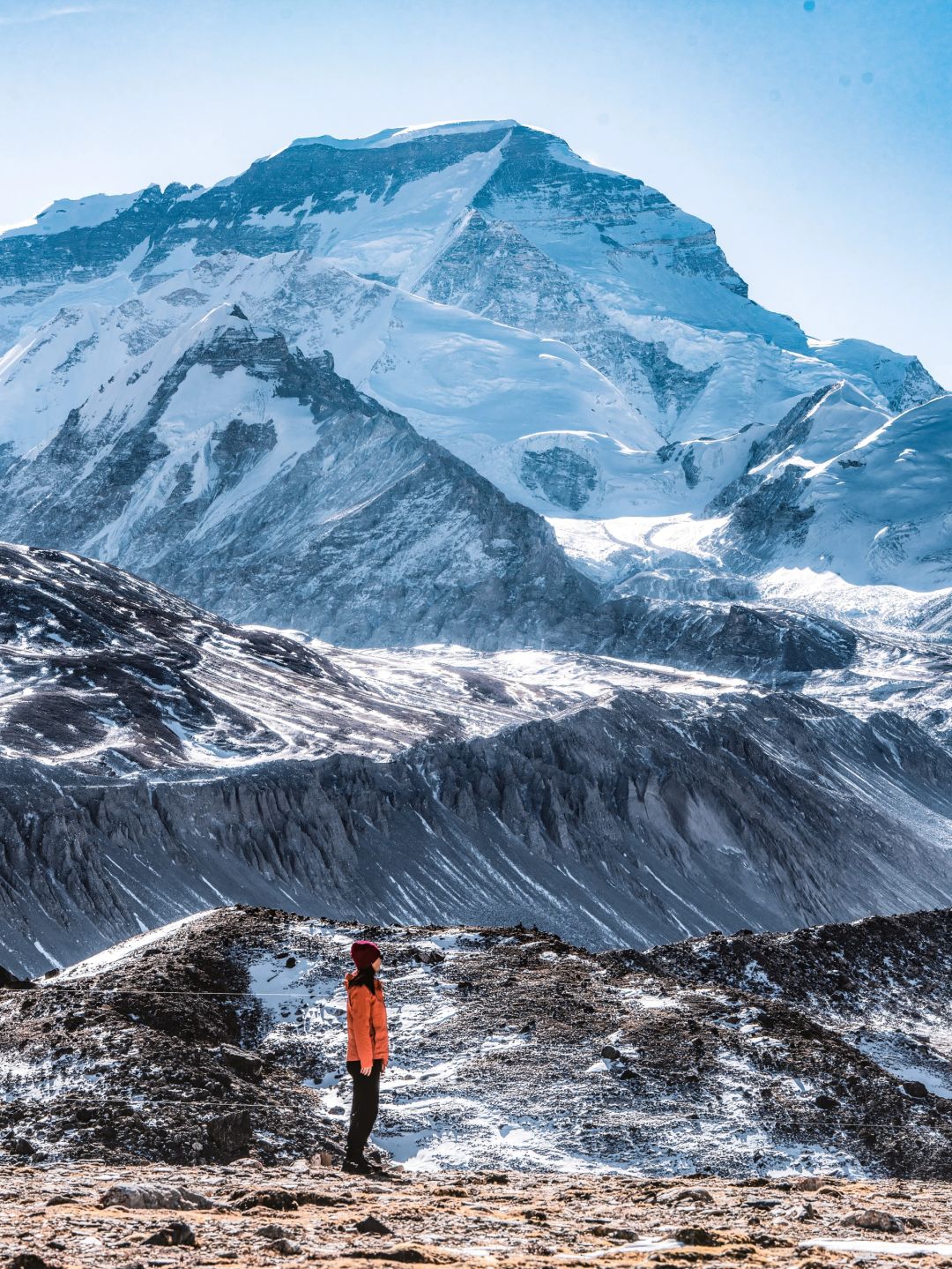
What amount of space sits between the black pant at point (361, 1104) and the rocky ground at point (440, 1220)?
459 mm

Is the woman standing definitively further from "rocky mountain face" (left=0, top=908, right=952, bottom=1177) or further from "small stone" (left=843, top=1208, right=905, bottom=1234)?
"small stone" (left=843, top=1208, right=905, bottom=1234)

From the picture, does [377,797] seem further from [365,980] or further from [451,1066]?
[365,980]

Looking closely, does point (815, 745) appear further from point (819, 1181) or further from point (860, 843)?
point (819, 1181)

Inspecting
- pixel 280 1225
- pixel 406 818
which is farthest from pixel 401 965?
pixel 406 818

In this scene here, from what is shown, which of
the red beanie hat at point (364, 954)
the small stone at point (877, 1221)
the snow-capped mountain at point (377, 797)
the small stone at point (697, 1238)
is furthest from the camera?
the snow-capped mountain at point (377, 797)

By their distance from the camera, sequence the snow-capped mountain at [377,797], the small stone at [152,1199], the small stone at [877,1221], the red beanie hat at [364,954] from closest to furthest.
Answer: the small stone at [877,1221], the small stone at [152,1199], the red beanie hat at [364,954], the snow-capped mountain at [377,797]

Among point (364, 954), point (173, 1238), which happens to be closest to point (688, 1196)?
point (364, 954)

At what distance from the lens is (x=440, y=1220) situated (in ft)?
59.4

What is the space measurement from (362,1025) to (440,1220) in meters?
3.71

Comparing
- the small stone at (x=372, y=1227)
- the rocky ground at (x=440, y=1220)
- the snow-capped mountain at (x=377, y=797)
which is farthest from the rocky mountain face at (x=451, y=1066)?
the snow-capped mountain at (x=377, y=797)

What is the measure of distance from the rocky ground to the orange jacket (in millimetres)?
1531

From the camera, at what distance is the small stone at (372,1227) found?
54.9 feet

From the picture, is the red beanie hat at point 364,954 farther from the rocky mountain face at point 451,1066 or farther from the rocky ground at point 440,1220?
the rocky mountain face at point 451,1066

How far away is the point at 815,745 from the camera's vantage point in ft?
568
